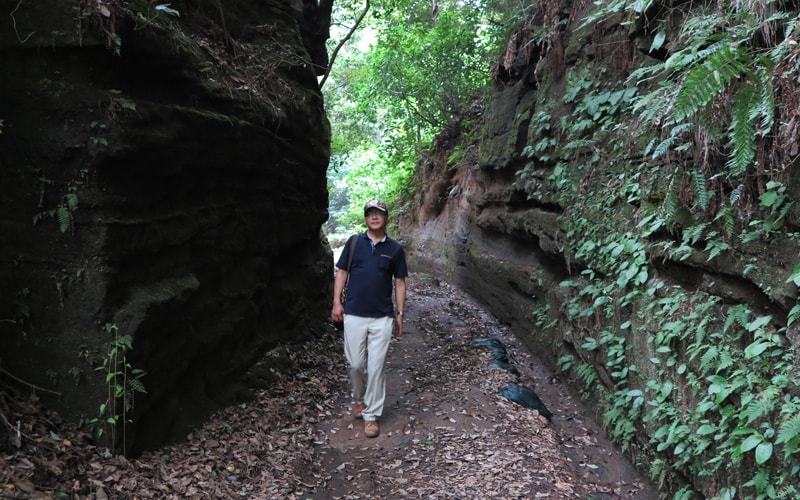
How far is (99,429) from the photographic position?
12.6 feet

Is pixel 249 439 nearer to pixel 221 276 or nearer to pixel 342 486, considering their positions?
pixel 342 486

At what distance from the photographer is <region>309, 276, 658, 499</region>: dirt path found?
4.60 metres

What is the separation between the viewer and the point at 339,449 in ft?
17.2

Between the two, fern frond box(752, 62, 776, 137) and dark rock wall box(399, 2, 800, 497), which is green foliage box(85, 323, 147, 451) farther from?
fern frond box(752, 62, 776, 137)

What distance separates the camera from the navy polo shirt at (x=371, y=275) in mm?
5438

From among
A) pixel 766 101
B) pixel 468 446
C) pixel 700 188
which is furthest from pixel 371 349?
pixel 766 101

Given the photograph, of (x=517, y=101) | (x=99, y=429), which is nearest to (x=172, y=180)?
(x=99, y=429)

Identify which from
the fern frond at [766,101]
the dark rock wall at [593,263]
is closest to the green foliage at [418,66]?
Result: the dark rock wall at [593,263]

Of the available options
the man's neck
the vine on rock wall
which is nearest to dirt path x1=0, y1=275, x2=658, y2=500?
the vine on rock wall

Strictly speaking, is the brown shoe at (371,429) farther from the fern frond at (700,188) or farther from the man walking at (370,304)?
the fern frond at (700,188)

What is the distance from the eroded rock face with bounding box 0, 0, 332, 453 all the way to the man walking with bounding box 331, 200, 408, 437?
1430 millimetres

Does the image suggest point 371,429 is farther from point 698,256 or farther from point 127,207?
point 698,256

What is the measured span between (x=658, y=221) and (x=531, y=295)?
13.1ft

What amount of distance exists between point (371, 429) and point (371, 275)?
1.68m
